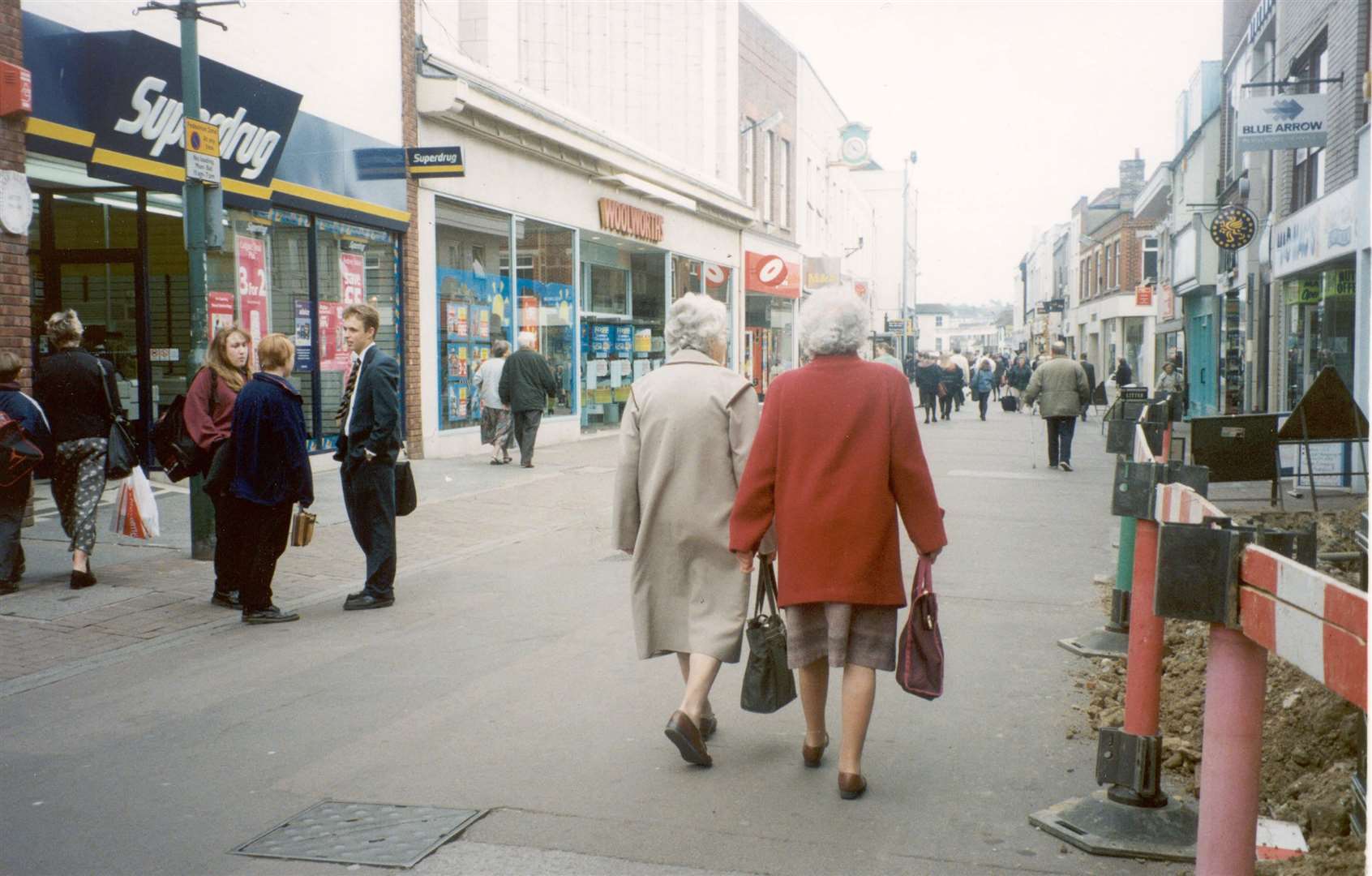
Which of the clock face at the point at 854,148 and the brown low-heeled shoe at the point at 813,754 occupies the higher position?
the clock face at the point at 854,148

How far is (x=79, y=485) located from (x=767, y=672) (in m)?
5.39

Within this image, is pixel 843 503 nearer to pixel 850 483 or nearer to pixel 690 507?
pixel 850 483

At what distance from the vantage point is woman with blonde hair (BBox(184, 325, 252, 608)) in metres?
7.46

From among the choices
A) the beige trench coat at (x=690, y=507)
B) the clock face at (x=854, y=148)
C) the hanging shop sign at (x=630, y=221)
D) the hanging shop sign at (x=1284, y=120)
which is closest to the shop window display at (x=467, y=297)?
the hanging shop sign at (x=630, y=221)

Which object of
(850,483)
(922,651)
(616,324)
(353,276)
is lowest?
(922,651)

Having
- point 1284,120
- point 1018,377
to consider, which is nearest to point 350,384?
point 1284,120

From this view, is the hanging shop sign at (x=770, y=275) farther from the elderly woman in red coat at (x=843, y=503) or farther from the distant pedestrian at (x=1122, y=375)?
the elderly woman in red coat at (x=843, y=503)

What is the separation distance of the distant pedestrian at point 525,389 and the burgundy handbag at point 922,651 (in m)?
11.4

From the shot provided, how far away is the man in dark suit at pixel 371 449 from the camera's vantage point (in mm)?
7160

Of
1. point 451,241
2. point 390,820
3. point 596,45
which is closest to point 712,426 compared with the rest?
point 390,820

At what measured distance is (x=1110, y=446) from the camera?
629 centimetres

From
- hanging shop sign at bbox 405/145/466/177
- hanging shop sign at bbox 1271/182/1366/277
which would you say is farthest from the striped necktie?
hanging shop sign at bbox 1271/182/1366/277

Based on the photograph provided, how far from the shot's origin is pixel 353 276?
14852mm

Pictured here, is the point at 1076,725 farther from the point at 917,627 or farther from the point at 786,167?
the point at 786,167
